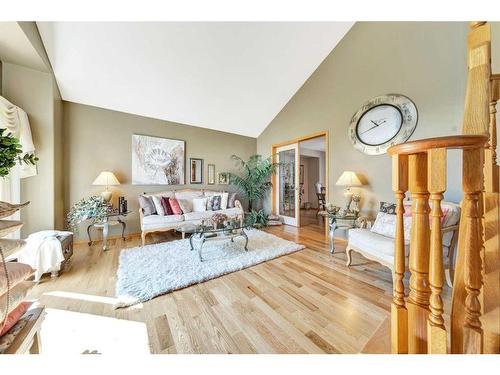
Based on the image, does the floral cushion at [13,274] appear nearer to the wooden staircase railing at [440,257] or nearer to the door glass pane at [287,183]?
the wooden staircase railing at [440,257]

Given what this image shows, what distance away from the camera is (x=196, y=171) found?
460 centimetres

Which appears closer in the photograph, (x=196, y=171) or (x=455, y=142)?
(x=455, y=142)

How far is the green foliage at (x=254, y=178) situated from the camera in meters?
5.05

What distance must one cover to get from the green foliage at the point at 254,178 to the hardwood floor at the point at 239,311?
283 centimetres

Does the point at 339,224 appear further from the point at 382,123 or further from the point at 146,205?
the point at 146,205

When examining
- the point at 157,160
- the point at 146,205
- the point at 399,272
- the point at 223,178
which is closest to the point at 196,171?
the point at 223,178

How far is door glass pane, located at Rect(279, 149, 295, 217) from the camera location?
4.73 metres

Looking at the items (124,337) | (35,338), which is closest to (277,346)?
(124,337)

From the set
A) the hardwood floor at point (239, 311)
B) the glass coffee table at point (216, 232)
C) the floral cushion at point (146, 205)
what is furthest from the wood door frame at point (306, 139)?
the floral cushion at point (146, 205)

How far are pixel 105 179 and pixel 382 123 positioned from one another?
4.55 metres

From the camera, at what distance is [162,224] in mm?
3414

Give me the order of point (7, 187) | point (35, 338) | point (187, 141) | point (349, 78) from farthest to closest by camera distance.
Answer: point (187, 141)
point (349, 78)
point (7, 187)
point (35, 338)

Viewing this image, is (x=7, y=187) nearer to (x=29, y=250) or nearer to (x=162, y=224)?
(x=29, y=250)
